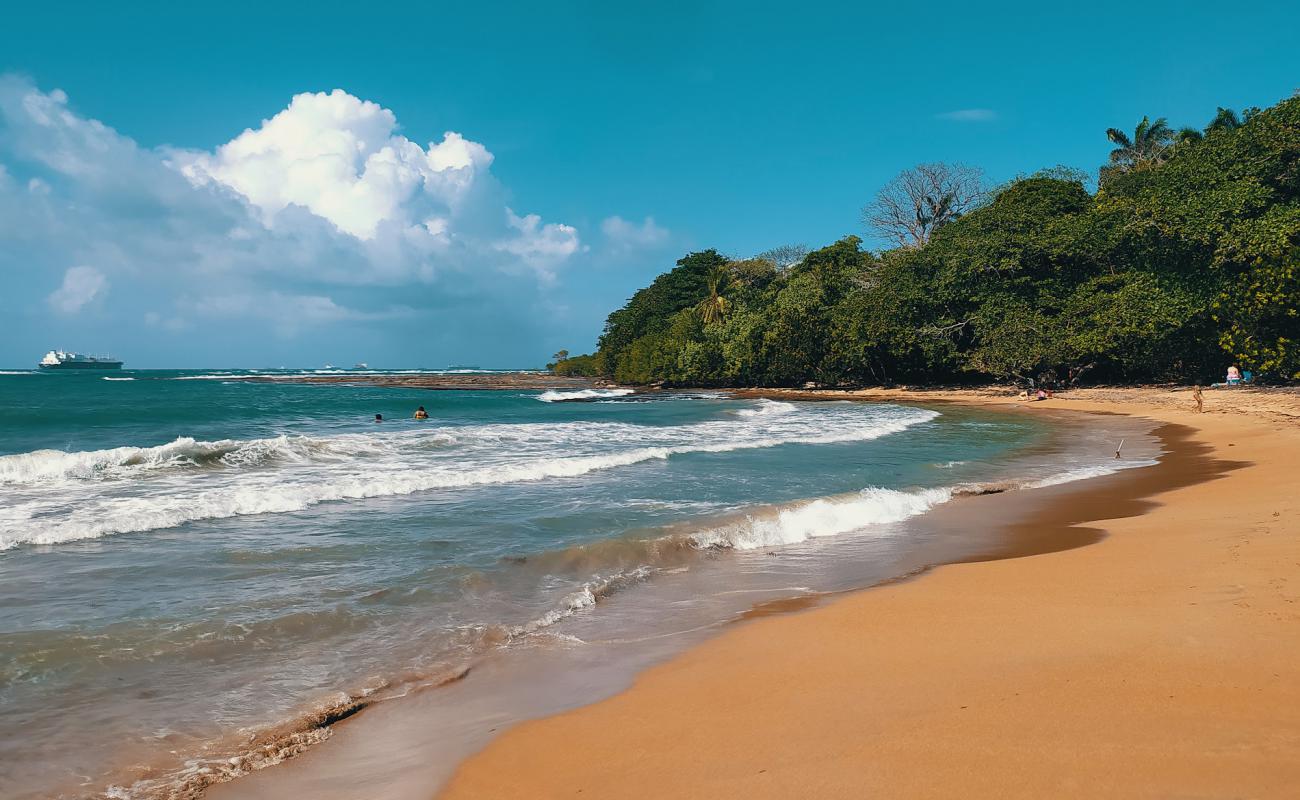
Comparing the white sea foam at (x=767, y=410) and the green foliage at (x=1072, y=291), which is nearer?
the green foliage at (x=1072, y=291)

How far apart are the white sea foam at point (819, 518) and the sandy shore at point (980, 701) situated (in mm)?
2652

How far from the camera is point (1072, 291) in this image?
38719mm

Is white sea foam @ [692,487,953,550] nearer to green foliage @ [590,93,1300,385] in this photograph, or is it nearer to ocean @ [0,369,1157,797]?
ocean @ [0,369,1157,797]

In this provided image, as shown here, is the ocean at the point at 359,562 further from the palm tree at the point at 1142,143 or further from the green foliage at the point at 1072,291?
the palm tree at the point at 1142,143

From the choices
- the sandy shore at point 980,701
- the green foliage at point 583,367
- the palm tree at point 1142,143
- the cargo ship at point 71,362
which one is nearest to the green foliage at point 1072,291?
the palm tree at point 1142,143

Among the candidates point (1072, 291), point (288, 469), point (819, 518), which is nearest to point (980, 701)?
point (819, 518)

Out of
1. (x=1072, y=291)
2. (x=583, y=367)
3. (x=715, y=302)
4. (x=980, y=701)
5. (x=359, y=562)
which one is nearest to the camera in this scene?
(x=980, y=701)

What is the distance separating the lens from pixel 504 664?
16.8 ft

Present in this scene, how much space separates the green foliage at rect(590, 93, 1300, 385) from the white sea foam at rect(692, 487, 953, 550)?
2574 centimetres

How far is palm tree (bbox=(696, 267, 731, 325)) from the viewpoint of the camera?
67.4 metres

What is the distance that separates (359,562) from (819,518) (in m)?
6.03

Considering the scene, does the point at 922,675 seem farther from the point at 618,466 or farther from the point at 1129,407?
the point at 1129,407

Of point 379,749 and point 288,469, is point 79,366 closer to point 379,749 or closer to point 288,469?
point 288,469

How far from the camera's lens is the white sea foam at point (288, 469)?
10812mm
